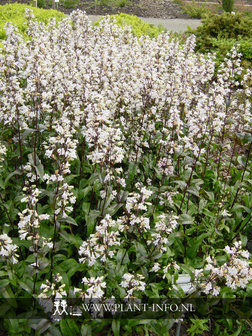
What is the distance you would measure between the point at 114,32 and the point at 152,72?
3.07 meters

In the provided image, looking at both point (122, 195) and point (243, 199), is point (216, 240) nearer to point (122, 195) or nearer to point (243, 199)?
point (243, 199)

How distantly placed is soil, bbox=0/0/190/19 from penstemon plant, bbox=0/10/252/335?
54.3 ft

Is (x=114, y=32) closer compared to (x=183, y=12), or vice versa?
(x=114, y=32)

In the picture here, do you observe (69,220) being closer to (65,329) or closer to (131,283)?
(131,283)

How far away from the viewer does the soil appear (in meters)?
20.9

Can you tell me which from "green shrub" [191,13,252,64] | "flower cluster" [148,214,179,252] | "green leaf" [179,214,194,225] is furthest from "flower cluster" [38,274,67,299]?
"green shrub" [191,13,252,64]

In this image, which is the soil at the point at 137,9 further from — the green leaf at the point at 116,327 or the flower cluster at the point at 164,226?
the green leaf at the point at 116,327

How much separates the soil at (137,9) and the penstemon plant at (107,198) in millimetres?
16564

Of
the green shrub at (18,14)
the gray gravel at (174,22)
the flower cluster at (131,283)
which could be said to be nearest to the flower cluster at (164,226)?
the flower cluster at (131,283)

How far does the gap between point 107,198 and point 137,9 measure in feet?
70.1

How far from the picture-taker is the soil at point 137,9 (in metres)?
20.9

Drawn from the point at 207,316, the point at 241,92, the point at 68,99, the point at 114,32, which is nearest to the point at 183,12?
the point at 114,32

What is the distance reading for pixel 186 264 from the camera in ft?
13.3

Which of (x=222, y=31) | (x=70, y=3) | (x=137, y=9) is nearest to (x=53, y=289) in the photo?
(x=222, y=31)
